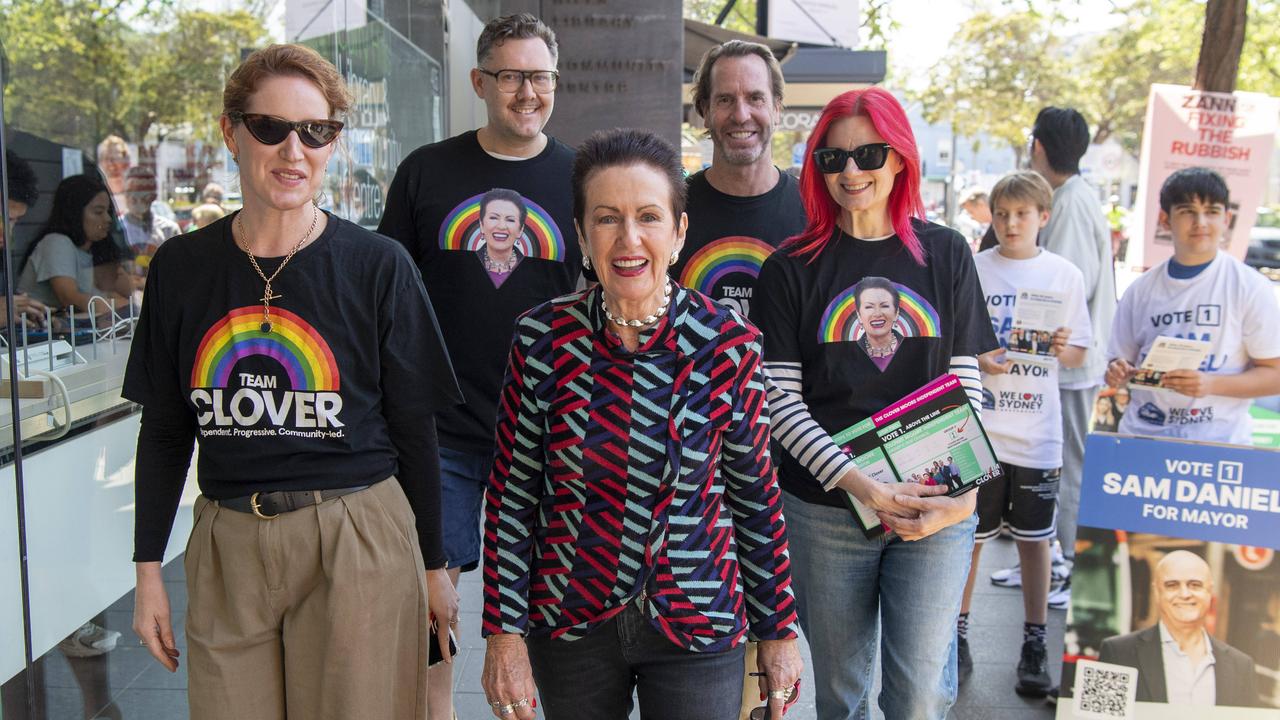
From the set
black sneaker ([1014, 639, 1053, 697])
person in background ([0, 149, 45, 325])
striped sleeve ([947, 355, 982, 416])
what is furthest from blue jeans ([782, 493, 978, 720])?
person in background ([0, 149, 45, 325])

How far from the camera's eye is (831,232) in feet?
10.5

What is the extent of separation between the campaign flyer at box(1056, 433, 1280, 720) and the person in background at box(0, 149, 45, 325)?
3416 millimetres

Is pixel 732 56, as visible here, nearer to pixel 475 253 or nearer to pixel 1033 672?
pixel 475 253

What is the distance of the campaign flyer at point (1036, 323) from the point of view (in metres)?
4.93

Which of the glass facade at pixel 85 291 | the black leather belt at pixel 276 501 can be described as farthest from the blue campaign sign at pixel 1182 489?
the glass facade at pixel 85 291

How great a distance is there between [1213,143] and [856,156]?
6.46 metres

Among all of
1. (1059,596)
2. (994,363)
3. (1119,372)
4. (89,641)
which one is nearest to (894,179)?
(994,363)

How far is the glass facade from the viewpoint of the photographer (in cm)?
335

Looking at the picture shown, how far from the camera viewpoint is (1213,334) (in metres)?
4.64

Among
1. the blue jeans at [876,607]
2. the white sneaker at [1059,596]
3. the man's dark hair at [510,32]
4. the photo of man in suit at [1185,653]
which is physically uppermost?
the man's dark hair at [510,32]

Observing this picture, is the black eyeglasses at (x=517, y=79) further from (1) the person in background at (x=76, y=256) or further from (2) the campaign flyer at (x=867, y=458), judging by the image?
(2) the campaign flyer at (x=867, y=458)

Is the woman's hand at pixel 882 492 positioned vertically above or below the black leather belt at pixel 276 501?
below

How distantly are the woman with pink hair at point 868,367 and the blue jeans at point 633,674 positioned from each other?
760 millimetres

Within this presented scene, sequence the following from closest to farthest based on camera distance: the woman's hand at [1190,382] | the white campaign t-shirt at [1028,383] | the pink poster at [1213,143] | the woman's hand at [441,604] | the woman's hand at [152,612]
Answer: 1. the woman's hand at [152,612]
2. the woman's hand at [441,604]
3. the woman's hand at [1190,382]
4. the white campaign t-shirt at [1028,383]
5. the pink poster at [1213,143]
